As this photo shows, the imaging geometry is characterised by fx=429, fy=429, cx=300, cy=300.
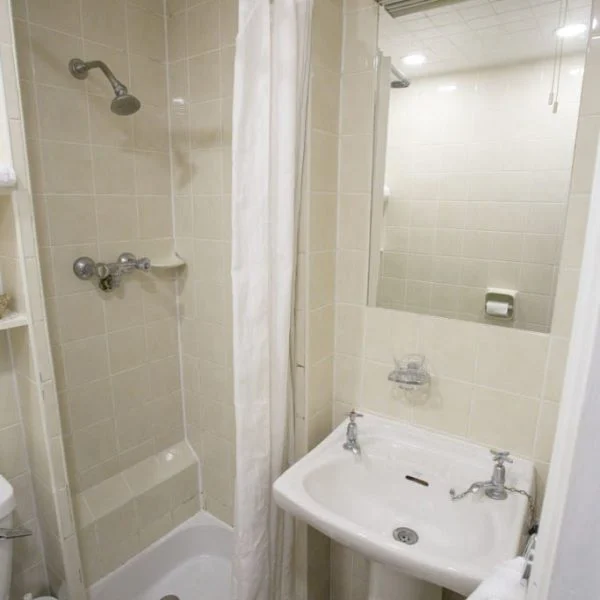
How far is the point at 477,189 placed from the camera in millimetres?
1115

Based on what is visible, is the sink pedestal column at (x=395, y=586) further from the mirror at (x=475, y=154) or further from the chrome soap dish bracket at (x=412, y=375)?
the mirror at (x=475, y=154)

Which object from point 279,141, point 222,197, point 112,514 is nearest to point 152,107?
point 222,197

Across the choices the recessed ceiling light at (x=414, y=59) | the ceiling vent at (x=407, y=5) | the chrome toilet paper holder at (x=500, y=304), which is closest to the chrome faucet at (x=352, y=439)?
the chrome toilet paper holder at (x=500, y=304)

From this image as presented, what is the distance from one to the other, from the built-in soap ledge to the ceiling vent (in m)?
1.71

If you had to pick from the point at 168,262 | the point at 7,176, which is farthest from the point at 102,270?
the point at 7,176

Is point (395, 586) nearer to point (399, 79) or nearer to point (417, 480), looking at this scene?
point (417, 480)

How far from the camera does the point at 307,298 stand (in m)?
1.23

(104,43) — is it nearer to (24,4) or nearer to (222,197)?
(24,4)

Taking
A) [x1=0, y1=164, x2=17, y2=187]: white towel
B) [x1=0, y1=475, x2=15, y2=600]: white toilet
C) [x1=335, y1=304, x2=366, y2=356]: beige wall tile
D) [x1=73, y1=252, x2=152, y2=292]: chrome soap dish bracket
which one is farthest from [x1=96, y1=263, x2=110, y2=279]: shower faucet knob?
[x1=335, y1=304, x2=366, y2=356]: beige wall tile

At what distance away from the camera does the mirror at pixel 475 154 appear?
0.99 metres

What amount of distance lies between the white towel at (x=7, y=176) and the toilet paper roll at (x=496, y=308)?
120 cm

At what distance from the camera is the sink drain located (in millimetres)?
1070

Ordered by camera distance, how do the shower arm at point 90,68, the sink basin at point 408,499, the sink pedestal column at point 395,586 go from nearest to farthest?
the sink basin at point 408,499 < the sink pedestal column at point 395,586 < the shower arm at point 90,68

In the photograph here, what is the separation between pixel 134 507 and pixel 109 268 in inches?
35.0
